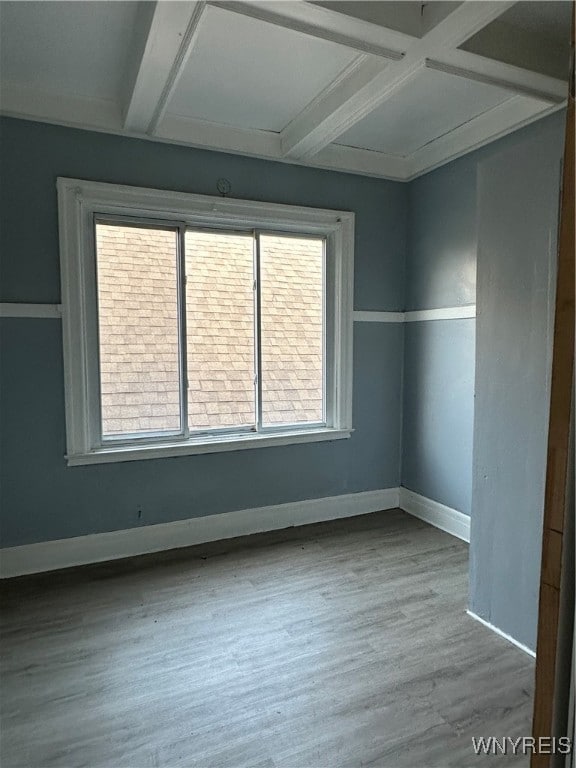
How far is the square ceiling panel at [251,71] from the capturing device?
2.26 metres

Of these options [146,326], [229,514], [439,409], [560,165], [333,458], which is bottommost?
[229,514]

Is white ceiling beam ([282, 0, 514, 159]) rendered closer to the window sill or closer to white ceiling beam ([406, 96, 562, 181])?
white ceiling beam ([406, 96, 562, 181])

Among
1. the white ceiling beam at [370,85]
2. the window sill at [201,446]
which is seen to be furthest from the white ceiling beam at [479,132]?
the window sill at [201,446]

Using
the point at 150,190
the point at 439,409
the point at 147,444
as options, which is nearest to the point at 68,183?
the point at 150,190

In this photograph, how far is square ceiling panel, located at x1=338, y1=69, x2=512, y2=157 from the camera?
2.74 m

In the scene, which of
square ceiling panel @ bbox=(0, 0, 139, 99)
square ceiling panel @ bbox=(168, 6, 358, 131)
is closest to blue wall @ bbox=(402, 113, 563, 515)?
square ceiling panel @ bbox=(168, 6, 358, 131)

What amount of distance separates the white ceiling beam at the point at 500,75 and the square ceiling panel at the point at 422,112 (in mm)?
209

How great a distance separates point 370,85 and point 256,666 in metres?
2.88

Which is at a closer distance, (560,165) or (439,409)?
(560,165)

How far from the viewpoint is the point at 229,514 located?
3.49 metres

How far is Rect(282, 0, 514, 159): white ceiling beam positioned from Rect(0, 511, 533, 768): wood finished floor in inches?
108

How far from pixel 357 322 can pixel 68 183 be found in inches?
87.5

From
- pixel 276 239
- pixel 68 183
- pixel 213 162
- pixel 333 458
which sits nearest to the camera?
pixel 68 183

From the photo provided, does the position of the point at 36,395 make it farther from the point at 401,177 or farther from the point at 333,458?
the point at 401,177
